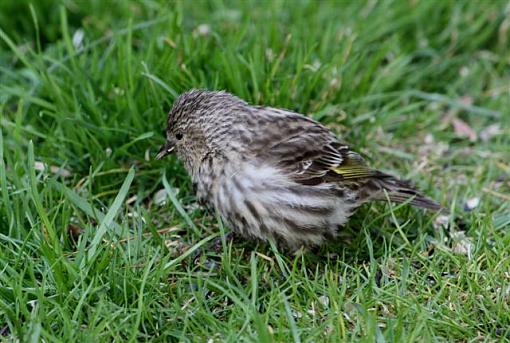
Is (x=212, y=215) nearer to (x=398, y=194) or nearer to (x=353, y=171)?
(x=353, y=171)

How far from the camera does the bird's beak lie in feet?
16.7

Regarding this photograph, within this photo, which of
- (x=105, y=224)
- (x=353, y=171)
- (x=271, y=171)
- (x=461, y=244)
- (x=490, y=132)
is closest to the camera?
(x=105, y=224)

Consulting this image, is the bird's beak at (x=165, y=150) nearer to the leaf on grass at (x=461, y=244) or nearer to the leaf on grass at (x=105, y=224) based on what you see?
the leaf on grass at (x=105, y=224)

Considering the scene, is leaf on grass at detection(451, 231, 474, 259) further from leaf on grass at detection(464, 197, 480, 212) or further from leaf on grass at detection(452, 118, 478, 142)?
leaf on grass at detection(452, 118, 478, 142)

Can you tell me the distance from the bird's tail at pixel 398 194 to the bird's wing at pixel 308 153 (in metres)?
0.06

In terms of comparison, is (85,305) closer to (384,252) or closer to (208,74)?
(384,252)

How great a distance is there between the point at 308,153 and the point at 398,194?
0.60 meters

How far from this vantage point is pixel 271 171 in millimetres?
4738

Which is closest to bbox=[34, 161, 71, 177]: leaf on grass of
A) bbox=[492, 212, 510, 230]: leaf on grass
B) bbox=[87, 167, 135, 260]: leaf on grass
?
bbox=[87, 167, 135, 260]: leaf on grass

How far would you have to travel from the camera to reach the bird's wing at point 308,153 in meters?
4.83

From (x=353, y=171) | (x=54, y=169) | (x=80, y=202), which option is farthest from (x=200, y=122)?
(x=54, y=169)

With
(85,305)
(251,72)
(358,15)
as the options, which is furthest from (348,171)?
(358,15)

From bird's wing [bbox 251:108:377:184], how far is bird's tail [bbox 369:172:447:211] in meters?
0.06

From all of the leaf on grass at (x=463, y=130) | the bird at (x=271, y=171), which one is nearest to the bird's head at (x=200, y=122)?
the bird at (x=271, y=171)
